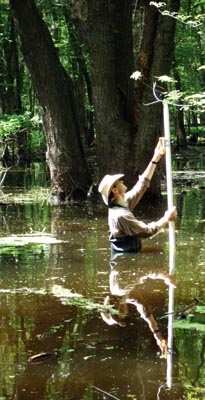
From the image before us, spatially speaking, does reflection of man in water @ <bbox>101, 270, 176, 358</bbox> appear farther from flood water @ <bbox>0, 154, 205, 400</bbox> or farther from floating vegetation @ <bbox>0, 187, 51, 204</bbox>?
floating vegetation @ <bbox>0, 187, 51, 204</bbox>

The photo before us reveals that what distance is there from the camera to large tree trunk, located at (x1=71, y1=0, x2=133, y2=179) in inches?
489

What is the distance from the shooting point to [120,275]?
23.4ft

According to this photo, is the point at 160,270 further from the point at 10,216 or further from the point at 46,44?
the point at 46,44

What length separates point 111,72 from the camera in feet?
41.4

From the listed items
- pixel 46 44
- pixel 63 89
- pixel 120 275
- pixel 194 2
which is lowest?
pixel 120 275

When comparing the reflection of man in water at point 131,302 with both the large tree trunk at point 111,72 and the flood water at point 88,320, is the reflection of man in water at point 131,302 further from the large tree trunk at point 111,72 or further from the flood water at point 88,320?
the large tree trunk at point 111,72

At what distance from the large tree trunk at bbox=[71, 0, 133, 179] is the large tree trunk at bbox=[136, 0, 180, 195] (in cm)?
25

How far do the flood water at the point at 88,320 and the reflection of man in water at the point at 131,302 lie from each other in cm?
5

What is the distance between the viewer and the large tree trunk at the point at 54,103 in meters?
13.2

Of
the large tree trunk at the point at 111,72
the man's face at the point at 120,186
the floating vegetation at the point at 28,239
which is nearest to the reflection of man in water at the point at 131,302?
the man's face at the point at 120,186

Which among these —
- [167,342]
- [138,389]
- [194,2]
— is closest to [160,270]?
[167,342]

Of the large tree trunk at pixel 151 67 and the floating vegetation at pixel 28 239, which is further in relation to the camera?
the large tree trunk at pixel 151 67

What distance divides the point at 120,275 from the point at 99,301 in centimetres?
111

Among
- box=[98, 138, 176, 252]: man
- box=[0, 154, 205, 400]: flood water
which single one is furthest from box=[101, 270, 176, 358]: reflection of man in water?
box=[98, 138, 176, 252]: man
